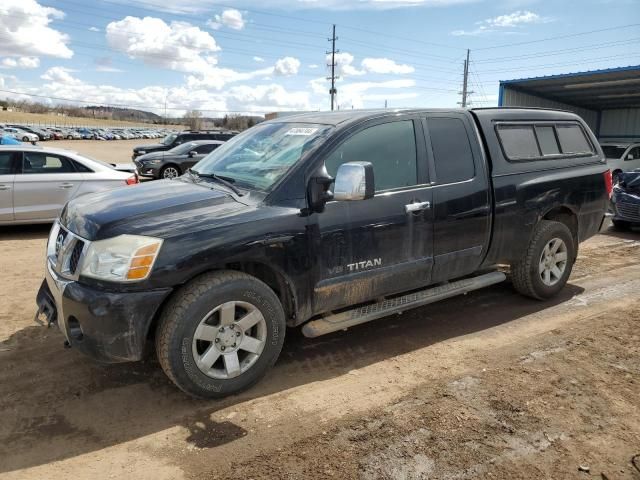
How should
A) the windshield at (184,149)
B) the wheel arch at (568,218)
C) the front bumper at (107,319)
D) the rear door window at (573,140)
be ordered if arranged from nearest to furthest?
1. the front bumper at (107,319)
2. the wheel arch at (568,218)
3. the rear door window at (573,140)
4. the windshield at (184,149)

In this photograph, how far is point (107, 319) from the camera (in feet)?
9.55

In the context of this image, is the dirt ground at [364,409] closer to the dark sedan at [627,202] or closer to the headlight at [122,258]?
the headlight at [122,258]

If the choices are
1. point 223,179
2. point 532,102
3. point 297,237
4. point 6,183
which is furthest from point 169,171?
point 532,102

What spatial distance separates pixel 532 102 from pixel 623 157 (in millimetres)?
7603

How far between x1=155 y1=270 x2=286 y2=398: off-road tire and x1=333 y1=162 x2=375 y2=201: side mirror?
0.81m

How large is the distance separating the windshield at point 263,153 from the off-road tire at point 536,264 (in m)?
2.53

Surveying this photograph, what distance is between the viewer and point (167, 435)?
9.62ft

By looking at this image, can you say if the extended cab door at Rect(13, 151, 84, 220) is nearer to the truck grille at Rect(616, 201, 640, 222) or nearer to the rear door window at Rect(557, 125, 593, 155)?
the rear door window at Rect(557, 125, 593, 155)

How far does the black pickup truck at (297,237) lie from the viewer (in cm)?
301

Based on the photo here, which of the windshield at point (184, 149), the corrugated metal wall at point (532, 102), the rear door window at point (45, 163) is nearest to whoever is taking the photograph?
the rear door window at point (45, 163)

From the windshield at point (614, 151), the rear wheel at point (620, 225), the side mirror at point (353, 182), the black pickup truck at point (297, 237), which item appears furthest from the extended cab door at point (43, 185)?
the windshield at point (614, 151)

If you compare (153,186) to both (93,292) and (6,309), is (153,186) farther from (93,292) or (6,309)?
(6,309)

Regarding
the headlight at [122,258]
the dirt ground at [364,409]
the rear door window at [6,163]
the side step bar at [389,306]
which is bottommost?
the dirt ground at [364,409]

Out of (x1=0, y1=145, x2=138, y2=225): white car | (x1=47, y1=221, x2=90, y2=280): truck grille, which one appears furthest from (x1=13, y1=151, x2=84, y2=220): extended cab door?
(x1=47, y1=221, x2=90, y2=280): truck grille
